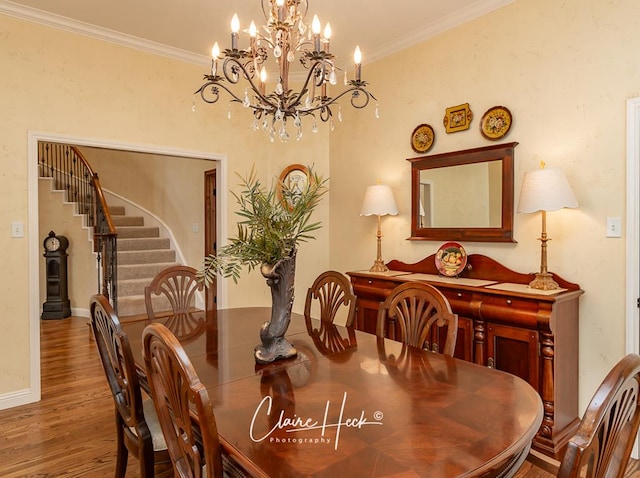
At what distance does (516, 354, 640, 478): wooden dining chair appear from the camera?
79cm

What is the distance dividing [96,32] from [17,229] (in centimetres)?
169

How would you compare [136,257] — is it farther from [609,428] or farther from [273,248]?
[609,428]

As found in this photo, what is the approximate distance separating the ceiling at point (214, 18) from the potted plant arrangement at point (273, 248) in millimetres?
2016

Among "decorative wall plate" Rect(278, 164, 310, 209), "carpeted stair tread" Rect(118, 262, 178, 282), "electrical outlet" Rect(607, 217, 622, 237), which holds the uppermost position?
"decorative wall plate" Rect(278, 164, 310, 209)

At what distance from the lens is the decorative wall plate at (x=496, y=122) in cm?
290

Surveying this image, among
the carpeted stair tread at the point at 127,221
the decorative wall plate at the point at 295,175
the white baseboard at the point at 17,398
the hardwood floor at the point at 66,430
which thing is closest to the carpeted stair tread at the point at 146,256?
the carpeted stair tread at the point at 127,221

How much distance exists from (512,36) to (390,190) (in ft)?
4.68

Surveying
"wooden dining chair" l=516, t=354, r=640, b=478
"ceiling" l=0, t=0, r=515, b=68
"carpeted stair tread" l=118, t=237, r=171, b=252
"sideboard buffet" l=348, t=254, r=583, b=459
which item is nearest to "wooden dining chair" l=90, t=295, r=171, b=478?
"wooden dining chair" l=516, t=354, r=640, b=478

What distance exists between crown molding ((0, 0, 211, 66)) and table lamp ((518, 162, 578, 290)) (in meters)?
3.07

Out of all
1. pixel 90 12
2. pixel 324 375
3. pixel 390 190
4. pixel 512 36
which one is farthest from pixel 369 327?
pixel 90 12

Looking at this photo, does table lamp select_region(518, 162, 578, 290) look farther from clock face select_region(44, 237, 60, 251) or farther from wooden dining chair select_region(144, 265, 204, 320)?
clock face select_region(44, 237, 60, 251)

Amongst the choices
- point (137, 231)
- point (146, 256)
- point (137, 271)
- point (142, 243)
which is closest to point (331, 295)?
point (137, 271)

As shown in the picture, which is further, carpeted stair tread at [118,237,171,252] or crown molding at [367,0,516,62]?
carpeted stair tread at [118,237,171,252]

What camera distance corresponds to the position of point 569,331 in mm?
2465
